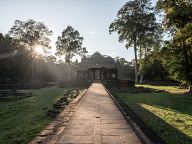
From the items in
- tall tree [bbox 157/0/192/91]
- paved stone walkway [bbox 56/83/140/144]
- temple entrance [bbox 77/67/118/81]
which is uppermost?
tall tree [bbox 157/0/192/91]

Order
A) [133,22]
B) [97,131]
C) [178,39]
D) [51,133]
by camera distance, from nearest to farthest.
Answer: [51,133], [97,131], [178,39], [133,22]

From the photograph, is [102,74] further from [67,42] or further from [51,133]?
[51,133]

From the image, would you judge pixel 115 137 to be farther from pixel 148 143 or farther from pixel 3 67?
pixel 3 67

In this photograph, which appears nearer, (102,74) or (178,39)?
(178,39)

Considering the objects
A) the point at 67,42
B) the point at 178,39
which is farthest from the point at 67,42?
the point at 178,39

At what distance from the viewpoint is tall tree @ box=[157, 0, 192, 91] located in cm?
1998

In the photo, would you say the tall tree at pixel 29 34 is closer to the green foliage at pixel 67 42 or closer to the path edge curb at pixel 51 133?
the green foliage at pixel 67 42

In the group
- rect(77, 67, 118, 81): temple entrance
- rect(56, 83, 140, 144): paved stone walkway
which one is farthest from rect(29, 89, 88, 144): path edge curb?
rect(77, 67, 118, 81): temple entrance

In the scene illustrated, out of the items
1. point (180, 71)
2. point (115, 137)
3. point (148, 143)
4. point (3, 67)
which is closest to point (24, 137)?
point (115, 137)

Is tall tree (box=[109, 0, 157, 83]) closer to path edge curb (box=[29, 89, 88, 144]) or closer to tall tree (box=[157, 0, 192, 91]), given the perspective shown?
tall tree (box=[157, 0, 192, 91])

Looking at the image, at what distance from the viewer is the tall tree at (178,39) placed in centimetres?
1998

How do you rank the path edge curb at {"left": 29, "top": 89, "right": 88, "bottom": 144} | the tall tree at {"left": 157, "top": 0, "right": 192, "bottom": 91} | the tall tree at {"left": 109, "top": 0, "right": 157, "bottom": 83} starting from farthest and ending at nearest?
the tall tree at {"left": 109, "top": 0, "right": 157, "bottom": 83} < the tall tree at {"left": 157, "top": 0, "right": 192, "bottom": 91} < the path edge curb at {"left": 29, "top": 89, "right": 88, "bottom": 144}

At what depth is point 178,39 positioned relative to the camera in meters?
25.1

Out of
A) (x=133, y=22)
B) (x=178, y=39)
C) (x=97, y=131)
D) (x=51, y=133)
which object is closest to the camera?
(x=51, y=133)
